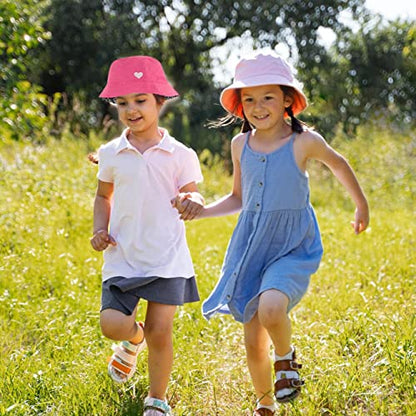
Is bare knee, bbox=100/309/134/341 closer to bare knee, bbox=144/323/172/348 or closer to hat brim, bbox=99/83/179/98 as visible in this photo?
bare knee, bbox=144/323/172/348

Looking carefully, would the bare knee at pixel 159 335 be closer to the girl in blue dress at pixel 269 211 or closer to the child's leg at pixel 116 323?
the child's leg at pixel 116 323

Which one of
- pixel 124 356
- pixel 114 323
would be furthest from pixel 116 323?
pixel 124 356

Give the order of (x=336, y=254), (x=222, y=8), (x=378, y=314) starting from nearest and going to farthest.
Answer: (x=378, y=314) → (x=336, y=254) → (x=222, y=8)

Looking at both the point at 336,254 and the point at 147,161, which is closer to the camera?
the point at 147,161

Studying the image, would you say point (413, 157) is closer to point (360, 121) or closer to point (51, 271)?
point (51, 271)

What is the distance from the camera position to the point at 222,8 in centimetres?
1877

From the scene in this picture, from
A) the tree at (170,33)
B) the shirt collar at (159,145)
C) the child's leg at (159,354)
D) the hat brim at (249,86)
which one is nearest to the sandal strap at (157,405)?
the child's leg at (159,354)

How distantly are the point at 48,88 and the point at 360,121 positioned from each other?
8.93 metres

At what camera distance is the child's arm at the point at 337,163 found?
117 inches

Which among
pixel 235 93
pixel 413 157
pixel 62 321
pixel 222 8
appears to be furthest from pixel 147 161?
pixel 222 8

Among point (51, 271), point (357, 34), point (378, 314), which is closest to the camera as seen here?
point (378, 314)

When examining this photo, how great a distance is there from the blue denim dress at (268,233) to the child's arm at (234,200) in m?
0.16

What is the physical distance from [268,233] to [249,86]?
63cm

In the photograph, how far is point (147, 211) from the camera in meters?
3.20
